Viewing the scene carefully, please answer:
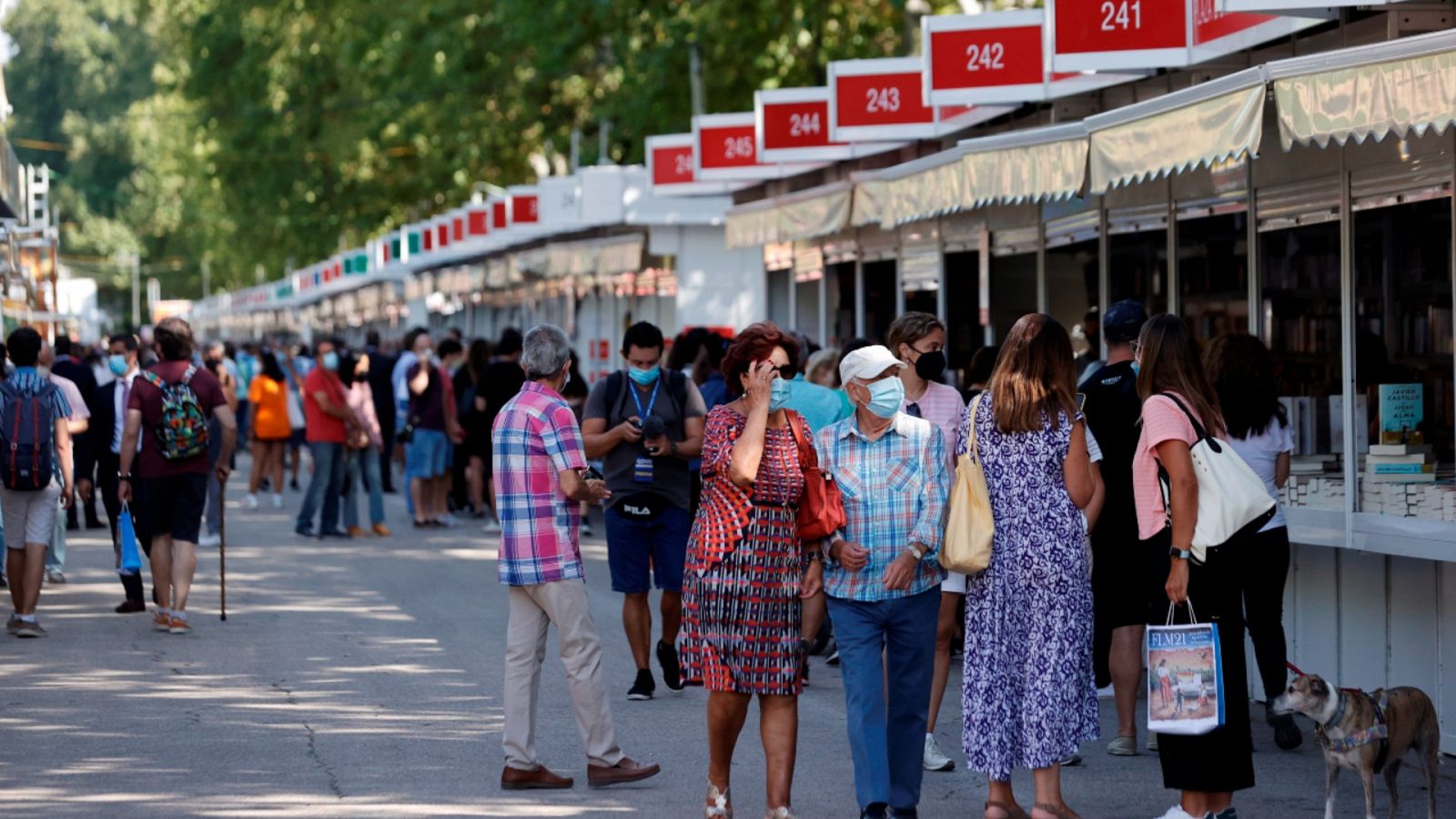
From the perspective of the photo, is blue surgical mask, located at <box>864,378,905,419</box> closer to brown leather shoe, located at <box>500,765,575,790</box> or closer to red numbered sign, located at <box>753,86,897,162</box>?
brown leather shoe, located at <box>500,765,575,790</box>

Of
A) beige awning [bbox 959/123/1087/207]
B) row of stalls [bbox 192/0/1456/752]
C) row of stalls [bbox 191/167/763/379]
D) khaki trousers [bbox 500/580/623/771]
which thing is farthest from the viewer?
row of stalls [bbox 191/167/763/379]

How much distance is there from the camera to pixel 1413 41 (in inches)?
294

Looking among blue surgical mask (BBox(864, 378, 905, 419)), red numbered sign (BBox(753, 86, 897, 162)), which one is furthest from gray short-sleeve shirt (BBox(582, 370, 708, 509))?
red numbered sign (BBox(753, 86, 897, 162))

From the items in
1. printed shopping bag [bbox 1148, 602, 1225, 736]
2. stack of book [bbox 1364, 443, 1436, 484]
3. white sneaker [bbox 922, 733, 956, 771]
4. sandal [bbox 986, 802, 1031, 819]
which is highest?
stack of book [bbox 1364, 443, 1436, 484]

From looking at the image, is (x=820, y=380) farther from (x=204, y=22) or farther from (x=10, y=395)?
(x=204, y=22)

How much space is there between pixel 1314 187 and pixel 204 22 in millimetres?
43921

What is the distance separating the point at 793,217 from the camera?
17.0m

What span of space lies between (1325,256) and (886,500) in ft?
13.2

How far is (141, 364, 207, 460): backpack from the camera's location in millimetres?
12312

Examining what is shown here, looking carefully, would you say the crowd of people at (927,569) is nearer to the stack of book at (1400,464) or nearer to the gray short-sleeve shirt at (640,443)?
the stack of book at (1400,464)

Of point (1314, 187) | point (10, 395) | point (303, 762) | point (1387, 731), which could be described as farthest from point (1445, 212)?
point (10, 395)

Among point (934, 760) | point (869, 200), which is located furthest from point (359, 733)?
point (869, 200)

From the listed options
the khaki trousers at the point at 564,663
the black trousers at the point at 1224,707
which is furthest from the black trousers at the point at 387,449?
the black trousers at the point at 1224,707

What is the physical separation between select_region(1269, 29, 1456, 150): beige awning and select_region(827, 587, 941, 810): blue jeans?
243 cm
